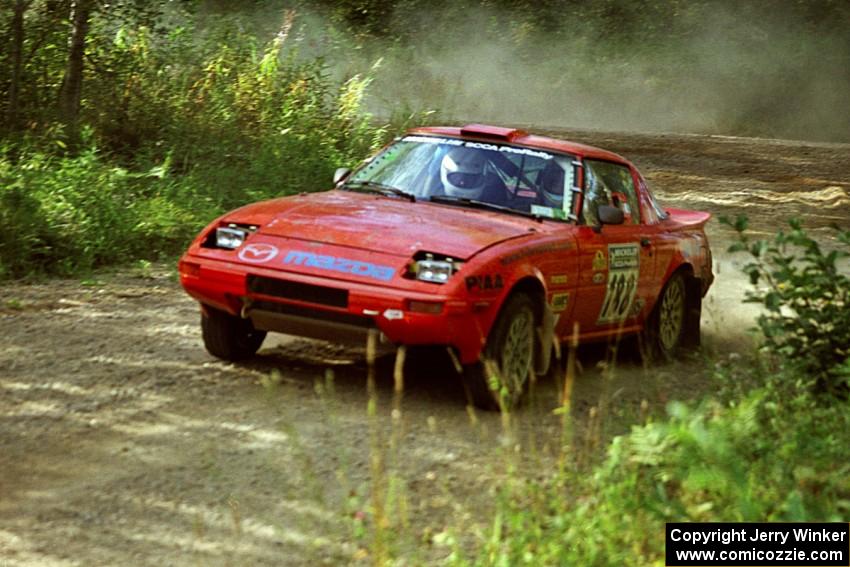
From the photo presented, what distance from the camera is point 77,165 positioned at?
42.9 feet

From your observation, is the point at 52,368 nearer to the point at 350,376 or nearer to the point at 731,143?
the point at 350,376

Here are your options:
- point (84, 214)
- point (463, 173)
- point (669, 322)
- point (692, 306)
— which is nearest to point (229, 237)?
point (463, 173)

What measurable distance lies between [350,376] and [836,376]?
280 centimetres

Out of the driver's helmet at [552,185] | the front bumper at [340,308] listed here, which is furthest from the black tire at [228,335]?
the driver's helmet at [552,185]

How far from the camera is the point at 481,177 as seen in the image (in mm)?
8859

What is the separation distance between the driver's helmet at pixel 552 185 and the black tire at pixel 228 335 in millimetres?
1922

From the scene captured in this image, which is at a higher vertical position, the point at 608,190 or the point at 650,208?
the point at 608,190

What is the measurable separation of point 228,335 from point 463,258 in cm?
169

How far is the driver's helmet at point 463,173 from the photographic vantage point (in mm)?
8789

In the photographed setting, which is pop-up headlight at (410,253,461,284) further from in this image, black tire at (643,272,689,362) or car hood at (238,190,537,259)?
black tire at (643,272,689,362)

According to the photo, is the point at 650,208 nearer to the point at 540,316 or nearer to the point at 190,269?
the point at 540,316

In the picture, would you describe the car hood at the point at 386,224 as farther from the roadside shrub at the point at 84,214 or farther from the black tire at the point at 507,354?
the roadside shrub at the point at 84,214

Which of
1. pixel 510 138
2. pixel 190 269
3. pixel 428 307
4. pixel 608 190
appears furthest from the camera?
pixel 608 190

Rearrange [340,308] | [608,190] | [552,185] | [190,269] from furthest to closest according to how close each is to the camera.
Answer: [608,190]
[552,185]
[190,269]
[340,308]
